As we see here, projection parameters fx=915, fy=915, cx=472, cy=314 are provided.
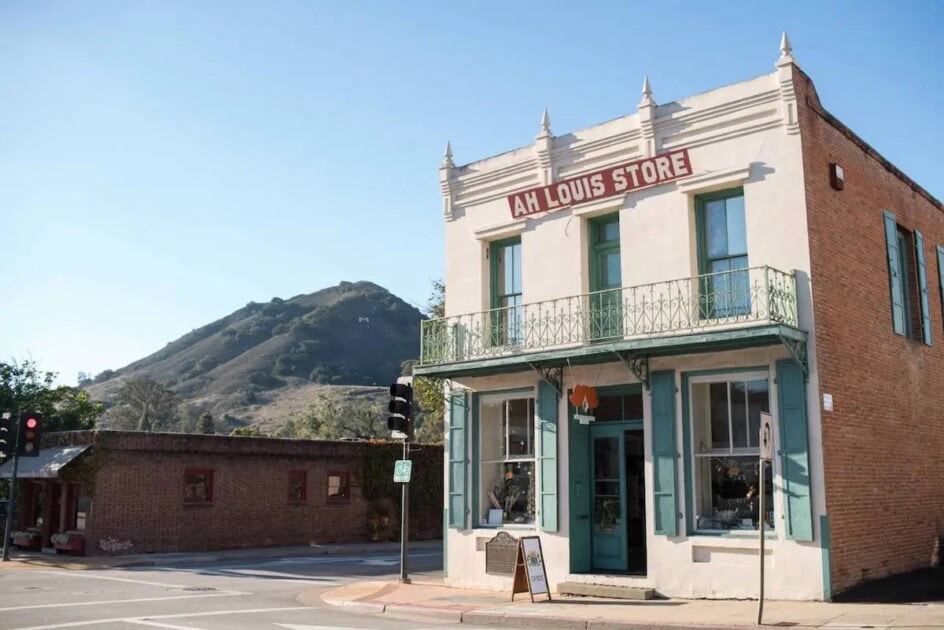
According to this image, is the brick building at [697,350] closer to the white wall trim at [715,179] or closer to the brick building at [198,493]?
the white wall trim at [715,179]

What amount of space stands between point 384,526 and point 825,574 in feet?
76.6

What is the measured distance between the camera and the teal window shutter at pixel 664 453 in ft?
48.0

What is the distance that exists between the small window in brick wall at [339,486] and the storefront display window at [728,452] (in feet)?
67.3

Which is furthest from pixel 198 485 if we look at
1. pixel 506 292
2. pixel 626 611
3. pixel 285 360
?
pixel 285 360

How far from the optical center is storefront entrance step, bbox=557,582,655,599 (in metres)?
14.4

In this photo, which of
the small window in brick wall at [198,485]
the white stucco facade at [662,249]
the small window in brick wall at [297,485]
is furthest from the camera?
the small window in brick wall at [297,485]

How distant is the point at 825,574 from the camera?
42.5 feet

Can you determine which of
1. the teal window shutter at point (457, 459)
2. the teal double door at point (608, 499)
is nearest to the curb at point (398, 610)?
the teal window shutter at point (457, 459)

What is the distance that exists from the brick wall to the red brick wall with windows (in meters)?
20.8

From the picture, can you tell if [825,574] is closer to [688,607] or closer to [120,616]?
[688,607]

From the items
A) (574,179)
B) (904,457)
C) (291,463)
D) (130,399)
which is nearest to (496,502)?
(574,179)

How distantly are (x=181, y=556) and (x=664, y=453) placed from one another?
17.5 metres

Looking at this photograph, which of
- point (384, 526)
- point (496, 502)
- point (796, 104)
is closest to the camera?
point (796, 104)

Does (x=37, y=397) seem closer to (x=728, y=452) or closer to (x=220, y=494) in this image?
(x=220, y=494)
